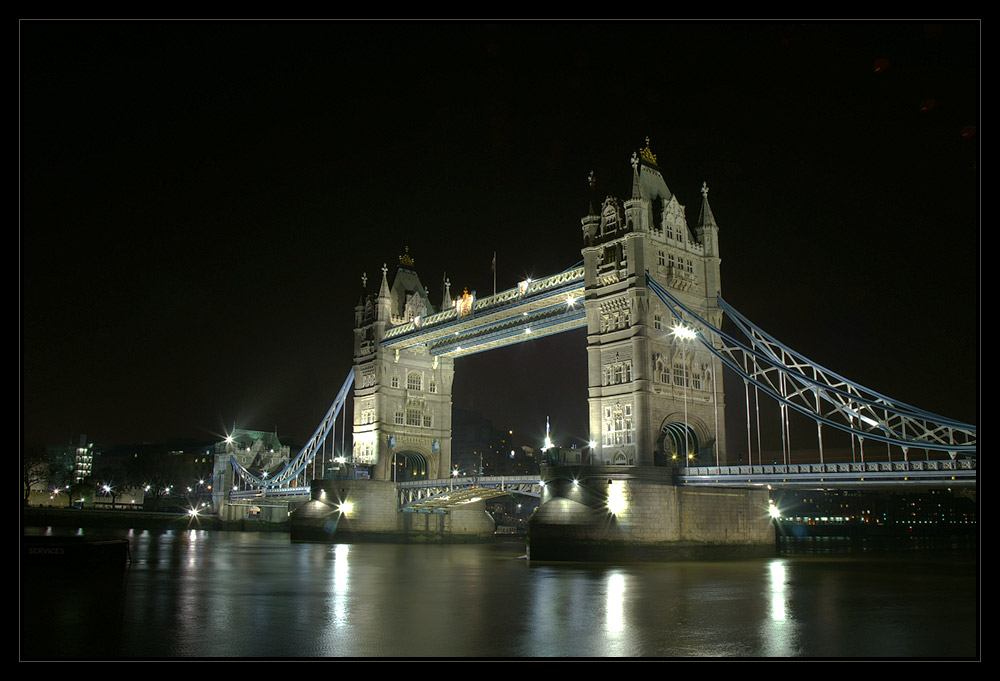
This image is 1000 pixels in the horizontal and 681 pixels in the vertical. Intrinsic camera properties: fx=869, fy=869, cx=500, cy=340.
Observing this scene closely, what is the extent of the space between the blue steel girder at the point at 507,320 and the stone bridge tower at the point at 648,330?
3.64 meters

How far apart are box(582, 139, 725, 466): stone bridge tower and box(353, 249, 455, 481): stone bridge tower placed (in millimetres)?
21815

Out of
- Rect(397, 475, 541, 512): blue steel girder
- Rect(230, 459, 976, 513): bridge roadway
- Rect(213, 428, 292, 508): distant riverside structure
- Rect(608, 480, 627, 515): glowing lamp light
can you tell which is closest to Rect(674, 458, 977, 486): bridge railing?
Rect(230, 459, 976, 513): bridge roadway

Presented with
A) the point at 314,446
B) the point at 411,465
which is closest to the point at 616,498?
the point at 411,465

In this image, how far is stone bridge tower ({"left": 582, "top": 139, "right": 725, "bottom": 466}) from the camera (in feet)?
141

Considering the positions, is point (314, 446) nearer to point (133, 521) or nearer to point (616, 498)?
point (133, 521)

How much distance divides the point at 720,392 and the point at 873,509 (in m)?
93.9

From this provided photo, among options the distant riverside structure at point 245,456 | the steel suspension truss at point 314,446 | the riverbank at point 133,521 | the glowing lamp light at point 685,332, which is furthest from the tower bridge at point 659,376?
the distant riverside structure at point 245,456

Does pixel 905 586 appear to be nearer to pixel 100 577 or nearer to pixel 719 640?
pixel 719 640

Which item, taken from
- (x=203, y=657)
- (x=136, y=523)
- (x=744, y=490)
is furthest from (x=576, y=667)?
(x=136, y=523)

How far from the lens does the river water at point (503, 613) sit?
50.6ft

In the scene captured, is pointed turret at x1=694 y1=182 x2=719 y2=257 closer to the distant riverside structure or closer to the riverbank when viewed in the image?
the riverbank

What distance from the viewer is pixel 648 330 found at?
43281mm

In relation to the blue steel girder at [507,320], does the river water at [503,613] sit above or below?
below

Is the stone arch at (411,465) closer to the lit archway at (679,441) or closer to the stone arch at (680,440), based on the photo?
the lit archway at (679,441)
